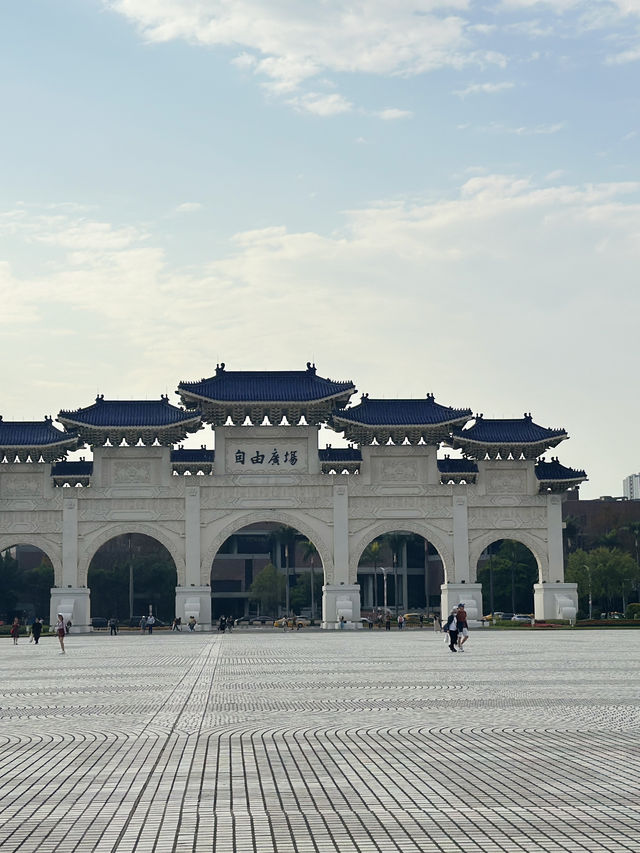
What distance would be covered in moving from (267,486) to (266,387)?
4467 millimetres

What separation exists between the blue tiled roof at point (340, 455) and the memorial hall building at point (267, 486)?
0.18 feet

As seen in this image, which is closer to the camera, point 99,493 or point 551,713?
point 551,713

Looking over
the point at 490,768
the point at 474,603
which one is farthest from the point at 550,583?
the point at 490,768

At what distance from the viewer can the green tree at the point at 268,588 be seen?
8312 centimetres

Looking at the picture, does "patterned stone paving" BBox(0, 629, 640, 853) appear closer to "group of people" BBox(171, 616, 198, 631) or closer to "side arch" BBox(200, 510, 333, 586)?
"group of people" BBox(171, 616, 198, 631)

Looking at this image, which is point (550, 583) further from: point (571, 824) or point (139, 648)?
point (571, 824)

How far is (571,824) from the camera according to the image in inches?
294

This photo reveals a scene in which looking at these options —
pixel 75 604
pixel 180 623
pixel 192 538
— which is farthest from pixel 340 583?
pixel 75 604

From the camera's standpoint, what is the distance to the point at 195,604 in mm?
49750

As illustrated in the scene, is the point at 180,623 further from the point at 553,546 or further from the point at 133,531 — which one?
the point at 553,546

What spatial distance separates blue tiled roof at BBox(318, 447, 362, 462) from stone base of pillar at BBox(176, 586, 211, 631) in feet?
25.5

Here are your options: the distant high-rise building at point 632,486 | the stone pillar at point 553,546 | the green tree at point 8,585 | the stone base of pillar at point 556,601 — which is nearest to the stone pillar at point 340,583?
the stone base of pillar at point 556,601

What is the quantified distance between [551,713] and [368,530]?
123ft

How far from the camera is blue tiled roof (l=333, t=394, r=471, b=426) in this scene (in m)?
50.7
